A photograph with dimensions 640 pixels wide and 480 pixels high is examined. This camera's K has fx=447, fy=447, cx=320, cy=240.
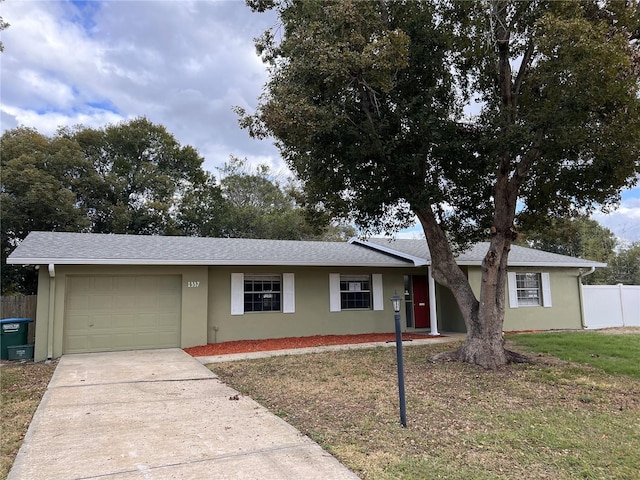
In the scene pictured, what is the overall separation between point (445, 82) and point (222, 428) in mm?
7277

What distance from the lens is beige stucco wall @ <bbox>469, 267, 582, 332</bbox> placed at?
15.1 m

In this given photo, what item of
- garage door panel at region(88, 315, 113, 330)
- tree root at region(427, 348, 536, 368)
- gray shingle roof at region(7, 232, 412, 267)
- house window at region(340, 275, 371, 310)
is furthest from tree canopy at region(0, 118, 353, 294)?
tree root at region(427, 348, 536, 368)

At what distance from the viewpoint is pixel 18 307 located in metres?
12.1

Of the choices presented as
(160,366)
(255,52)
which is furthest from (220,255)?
(255,52)

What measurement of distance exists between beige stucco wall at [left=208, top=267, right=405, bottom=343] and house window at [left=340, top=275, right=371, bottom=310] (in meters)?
0.19

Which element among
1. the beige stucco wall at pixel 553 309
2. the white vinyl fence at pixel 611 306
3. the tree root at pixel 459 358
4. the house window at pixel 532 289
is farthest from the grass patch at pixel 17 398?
the white vinyl fence at pixel 611 306

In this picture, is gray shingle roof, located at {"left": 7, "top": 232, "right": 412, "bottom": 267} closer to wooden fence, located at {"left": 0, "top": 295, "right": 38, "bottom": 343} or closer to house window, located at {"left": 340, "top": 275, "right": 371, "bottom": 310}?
house window, located at {"left": 340, "top": 275, "right": 371, "bottom": 310}

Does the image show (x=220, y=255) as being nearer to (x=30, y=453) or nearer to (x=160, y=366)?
(x=160, y=366)

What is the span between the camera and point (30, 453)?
4254mm

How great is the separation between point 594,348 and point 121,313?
11343 mm

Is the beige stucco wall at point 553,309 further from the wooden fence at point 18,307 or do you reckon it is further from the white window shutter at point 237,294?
the wooden fence at point 18,307

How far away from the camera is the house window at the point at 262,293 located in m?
12.8

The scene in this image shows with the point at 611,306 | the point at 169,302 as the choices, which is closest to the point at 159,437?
the point at 169,302

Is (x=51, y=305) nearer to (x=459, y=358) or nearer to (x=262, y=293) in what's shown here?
(x=262, y=293)
